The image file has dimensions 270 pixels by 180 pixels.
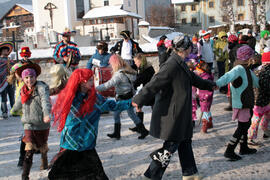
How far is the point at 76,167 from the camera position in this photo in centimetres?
304

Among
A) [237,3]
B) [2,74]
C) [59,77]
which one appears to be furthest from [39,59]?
[237,3]

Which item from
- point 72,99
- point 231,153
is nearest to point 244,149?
point 231,153

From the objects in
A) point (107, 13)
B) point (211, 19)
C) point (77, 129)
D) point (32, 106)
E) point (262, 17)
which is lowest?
point (77, 129)

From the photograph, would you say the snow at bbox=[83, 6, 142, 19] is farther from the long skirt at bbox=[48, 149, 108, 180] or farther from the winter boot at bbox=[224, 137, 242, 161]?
the long skirt at bbox=[48, 149, 108, 180]

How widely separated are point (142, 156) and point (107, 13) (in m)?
38.6

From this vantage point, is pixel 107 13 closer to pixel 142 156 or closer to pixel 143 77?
pixel 143 77

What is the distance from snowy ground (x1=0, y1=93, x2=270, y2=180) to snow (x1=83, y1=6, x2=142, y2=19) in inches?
1391

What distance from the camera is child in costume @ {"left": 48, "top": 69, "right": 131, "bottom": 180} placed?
302cm

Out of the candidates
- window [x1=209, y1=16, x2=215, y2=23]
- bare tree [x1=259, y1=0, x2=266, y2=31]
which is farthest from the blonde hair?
window [x1=209, y1=16, x2=215, y2=23]

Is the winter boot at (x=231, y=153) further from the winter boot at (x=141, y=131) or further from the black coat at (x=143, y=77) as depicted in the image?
the black coat at (x=143, y=77)

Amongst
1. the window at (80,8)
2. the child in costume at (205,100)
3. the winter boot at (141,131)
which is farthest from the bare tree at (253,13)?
the window at (80,8)

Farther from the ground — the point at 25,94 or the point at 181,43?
the point at 181,43

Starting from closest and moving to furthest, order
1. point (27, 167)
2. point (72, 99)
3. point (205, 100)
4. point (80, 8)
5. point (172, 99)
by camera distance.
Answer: point (72, 99) → point (172, 99) → point (27, 167) → point (205, 100) → point (80, 8)

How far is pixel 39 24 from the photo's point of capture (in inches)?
1735
